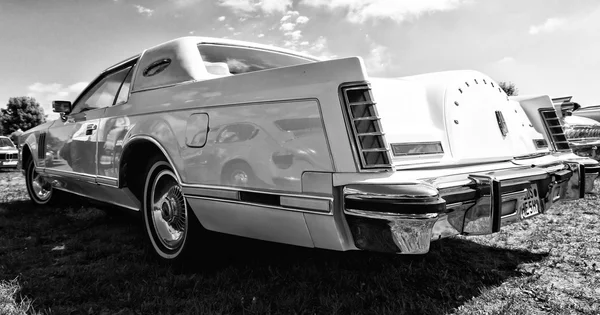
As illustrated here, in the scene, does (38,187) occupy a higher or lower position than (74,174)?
lower

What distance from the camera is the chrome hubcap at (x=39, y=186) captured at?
5434 mm

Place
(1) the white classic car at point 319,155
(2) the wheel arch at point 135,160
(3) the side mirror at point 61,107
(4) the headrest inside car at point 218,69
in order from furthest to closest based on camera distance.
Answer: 1. (3) the side mirror at point 61,107
2. (2) the wheel arch at point 135,160
3. (4) the headrest inside car at point 218,69
4. (1) the white classic car at point 319,155

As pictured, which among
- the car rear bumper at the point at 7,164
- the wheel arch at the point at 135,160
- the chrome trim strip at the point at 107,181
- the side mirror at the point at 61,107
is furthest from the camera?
the car rear bumper at the point at 7,164

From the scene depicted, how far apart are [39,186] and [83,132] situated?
227 centimetres

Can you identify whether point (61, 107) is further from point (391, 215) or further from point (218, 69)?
point (391, 215)

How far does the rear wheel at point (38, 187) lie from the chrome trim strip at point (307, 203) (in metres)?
4.35

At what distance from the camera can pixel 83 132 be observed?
3920 mm

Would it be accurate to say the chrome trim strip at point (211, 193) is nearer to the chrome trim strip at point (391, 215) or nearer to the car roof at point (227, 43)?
the chrome trim strip at point (391, 215)

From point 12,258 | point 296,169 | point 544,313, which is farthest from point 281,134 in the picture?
point 12,258

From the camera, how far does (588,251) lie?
3.20 metres

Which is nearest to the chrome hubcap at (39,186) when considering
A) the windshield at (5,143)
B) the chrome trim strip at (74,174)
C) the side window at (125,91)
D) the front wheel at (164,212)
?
the chrome trim strip at (74,174)

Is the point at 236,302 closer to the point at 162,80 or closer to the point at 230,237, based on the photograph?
the point at 230,237

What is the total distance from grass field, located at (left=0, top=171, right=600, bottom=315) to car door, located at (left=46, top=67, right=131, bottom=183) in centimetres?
71

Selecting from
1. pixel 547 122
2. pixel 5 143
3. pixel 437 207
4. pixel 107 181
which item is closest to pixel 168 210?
pixel 107 181
